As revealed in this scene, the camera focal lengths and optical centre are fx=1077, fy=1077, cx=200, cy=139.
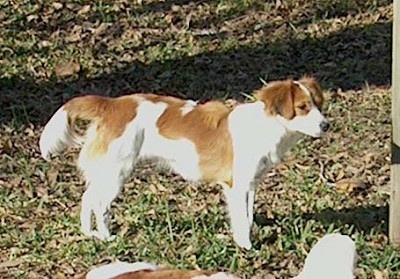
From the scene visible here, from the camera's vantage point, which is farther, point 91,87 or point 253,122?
point 91,87

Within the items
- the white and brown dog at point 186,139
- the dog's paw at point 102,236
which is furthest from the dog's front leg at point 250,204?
the dog's paw at point 102,236

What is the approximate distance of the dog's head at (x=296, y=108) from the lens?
577 centimetres

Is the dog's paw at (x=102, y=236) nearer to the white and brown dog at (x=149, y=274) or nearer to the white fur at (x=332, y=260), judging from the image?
the white and brown dog at (x=149, y=274)

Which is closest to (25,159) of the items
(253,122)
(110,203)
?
(110,203)

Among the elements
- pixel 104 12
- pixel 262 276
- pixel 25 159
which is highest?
pixel 104 12

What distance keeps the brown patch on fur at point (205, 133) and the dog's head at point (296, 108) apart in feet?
1.17

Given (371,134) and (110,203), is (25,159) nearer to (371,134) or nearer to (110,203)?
(110,203)

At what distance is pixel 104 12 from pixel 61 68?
165 cm

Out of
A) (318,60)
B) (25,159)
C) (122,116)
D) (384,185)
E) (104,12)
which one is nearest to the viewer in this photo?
(122,116)

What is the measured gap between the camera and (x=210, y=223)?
6355mm

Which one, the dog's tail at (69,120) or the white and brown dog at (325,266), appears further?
the dog's tail at (69,120)

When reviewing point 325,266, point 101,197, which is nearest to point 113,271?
point 325,266

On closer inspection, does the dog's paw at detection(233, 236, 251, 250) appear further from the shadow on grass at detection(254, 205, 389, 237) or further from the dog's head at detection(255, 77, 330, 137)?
the dog's head at detection(255, 77, 330, 137)

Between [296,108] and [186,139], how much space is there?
2.22 feet
